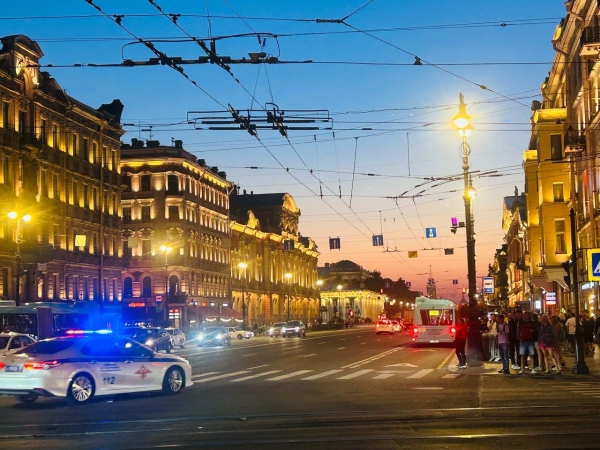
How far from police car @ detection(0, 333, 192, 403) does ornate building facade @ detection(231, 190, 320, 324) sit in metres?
84.2

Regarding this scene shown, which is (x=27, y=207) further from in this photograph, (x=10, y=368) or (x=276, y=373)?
(x=10, y=368)

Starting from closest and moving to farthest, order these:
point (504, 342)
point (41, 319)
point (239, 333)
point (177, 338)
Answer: point (504, 342), point (41, 319), point (177, 338), point (239, 333)

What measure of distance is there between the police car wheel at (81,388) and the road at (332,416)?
299mm

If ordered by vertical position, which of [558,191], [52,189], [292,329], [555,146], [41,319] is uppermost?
[555,146]

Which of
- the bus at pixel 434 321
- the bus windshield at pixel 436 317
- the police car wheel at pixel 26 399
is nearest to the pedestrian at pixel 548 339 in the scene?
the police car wheel at pixel 26 399

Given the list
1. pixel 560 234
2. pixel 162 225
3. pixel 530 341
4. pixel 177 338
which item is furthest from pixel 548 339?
pixel 162 225

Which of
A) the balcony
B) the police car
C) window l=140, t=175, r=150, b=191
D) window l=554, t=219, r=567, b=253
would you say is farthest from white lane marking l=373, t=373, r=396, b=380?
window l=140, t=175, r=150, b=191

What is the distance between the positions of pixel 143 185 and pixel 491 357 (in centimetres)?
6425

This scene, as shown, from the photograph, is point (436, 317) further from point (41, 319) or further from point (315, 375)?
point (315, 375)

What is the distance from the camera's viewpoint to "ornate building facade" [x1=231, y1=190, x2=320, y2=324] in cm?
11669

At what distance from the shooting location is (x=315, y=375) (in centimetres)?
2881

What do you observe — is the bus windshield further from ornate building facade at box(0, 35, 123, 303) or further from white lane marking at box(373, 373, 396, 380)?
→ white lane marking at box(373, 373, 396, 380)

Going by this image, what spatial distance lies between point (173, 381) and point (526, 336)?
11.1 meters

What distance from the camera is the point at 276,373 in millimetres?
30000
